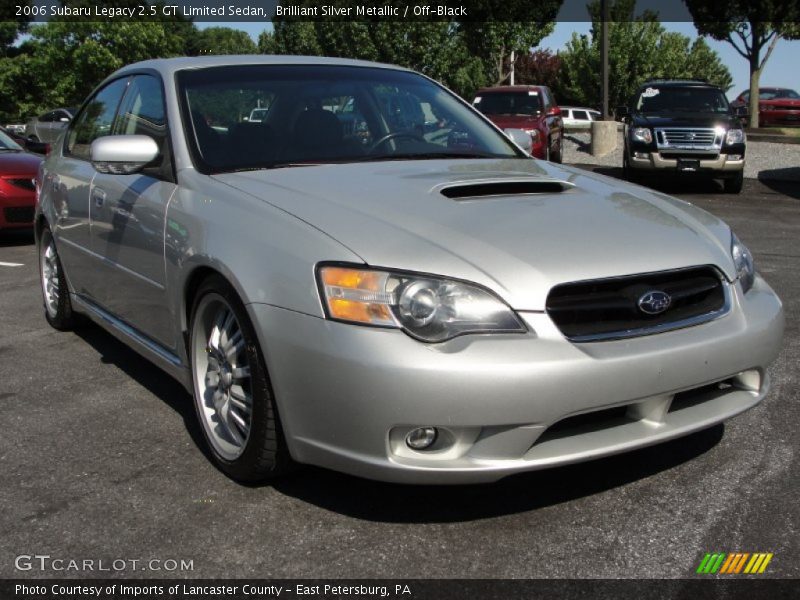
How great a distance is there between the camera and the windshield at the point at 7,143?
1034cm

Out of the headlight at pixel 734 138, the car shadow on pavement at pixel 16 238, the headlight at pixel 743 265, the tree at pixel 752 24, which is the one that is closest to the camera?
the headlight at pixel 743 265

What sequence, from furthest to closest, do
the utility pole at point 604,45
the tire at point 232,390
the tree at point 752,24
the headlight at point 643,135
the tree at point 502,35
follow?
the tree at point 502,35 < the tree at point 752,24 < the utility pole at point 604,45 < the headlight at point 643,135 < the tire at point 232,390

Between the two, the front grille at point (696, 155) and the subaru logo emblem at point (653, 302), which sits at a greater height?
the subaru logo emblem at point (653, 302)

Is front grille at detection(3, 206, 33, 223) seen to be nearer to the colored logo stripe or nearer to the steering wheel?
the steering wheel

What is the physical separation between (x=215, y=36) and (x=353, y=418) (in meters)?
102

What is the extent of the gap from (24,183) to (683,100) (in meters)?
10.4

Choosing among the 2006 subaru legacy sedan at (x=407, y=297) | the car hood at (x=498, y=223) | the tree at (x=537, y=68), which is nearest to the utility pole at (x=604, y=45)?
the 2006 subaru legacy sedan at (x=407, y=297)

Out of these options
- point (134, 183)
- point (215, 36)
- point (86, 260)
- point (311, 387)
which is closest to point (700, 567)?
point (311, 387)

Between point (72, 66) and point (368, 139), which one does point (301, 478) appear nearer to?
point (368, 139)

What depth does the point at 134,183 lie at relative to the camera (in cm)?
400

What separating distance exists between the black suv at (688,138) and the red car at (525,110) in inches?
66.2

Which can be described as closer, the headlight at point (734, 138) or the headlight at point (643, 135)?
the headlight at point (734, 138)

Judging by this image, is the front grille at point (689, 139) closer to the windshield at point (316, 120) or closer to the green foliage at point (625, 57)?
the windshield at point (316, 120)

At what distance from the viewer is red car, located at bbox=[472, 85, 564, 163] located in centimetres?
1597
